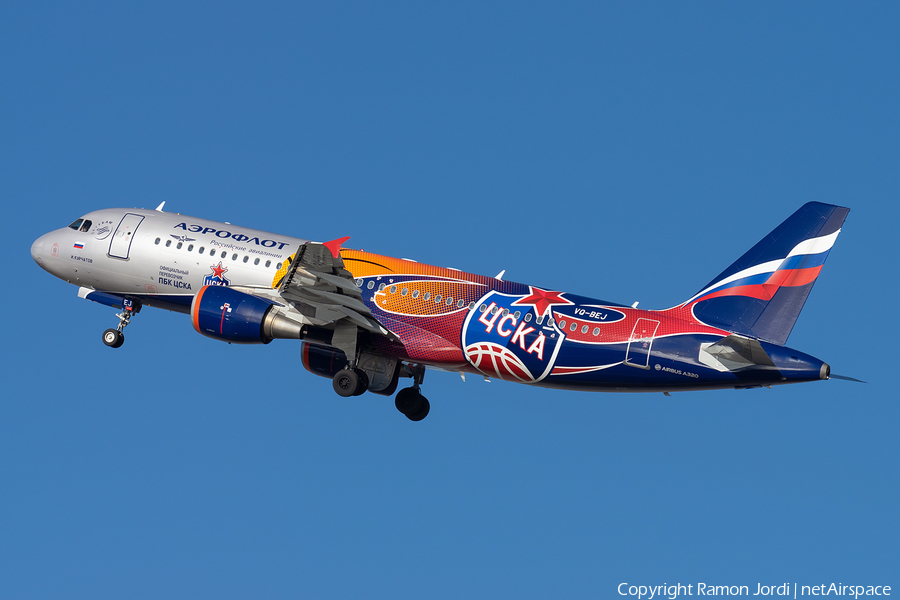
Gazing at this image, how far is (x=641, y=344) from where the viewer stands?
1256 inches

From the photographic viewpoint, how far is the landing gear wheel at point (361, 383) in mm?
34694

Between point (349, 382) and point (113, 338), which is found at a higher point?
point (113, 338)

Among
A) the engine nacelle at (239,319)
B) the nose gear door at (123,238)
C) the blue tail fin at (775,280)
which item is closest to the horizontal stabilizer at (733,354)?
the blue tail fin at (775,280)

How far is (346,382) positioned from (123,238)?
33.1 ft

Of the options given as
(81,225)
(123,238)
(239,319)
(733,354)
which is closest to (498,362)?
(733,354)

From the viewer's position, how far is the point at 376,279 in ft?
116

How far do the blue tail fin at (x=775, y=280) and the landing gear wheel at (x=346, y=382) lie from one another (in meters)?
10.7

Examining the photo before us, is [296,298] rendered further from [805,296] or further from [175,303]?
[805,296]

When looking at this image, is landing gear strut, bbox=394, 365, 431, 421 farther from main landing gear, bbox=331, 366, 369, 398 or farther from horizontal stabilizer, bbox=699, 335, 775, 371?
horizontal stabilizer, bbox=699, 335, 775, 371

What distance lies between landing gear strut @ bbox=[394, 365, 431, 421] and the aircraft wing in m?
4.02

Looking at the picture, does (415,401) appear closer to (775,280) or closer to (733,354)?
(733,354)

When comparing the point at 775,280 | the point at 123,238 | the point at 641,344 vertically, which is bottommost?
the point at 641,344

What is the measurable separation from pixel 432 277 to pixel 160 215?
35.4 feet

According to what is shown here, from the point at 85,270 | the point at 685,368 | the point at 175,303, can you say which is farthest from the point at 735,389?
the point at 85,270
